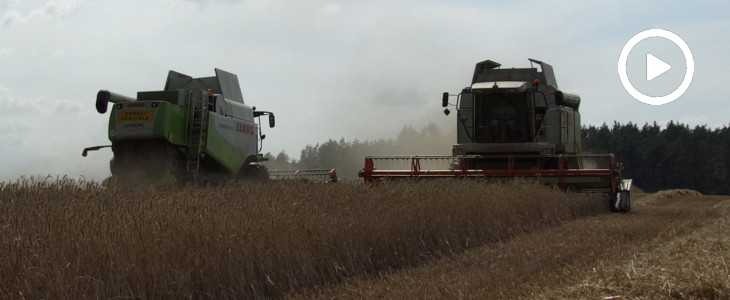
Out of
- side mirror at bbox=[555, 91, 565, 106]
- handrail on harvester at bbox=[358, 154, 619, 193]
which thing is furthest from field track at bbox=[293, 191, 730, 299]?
side mirror at bbox=[555, 91, 565, 106]

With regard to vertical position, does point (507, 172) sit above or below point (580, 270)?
above

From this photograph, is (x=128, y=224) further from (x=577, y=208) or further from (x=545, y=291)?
(x=577, y=208)

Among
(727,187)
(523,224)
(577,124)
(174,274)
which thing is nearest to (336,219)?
(174,274)

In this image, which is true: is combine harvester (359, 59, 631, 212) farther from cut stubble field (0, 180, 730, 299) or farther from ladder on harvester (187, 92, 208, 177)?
cut stubble field (0, 180, 730, 299)

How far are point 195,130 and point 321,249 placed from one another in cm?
791

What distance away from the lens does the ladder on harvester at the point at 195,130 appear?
46.4 feet

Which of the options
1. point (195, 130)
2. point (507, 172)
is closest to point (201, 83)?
point (195, 130)

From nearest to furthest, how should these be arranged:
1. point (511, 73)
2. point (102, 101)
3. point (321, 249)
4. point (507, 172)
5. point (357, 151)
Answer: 1. point (321, 249)
2. point (102, 101)
3. point (507, 172)
4. point (511, 73)
5. point (357, 151)

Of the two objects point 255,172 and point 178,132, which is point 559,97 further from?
point 178,132

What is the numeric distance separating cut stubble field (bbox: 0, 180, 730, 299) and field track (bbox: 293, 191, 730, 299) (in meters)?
0.01

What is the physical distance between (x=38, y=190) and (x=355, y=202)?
3433 mm

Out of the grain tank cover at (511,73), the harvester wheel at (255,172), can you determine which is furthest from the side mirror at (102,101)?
the grain tank cover at (511,73)

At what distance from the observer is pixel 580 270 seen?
6062 mm

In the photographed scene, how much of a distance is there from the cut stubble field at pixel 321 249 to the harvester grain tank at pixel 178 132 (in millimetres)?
4109
